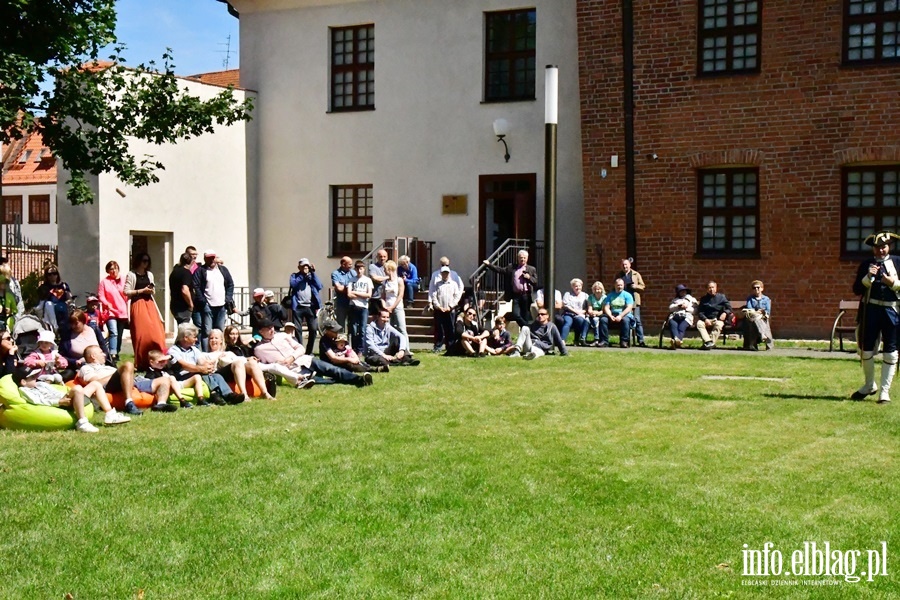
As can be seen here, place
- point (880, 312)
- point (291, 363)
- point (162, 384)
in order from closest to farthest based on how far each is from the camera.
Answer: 1. point (162, 384)
2. point (880, 312)
3. point (291, 363)

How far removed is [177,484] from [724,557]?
4.14 metres

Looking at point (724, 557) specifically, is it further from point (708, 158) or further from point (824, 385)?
point (708, 158)

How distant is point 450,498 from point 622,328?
536 inches

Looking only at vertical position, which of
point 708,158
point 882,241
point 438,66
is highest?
point 438,66

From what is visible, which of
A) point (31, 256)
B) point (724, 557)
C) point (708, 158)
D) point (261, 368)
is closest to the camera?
point (724, 557)

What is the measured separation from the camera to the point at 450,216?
26.6 m

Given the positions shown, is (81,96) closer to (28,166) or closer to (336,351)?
(336,351)

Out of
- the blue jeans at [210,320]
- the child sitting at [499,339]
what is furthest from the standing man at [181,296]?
the child sitting at [499,339]

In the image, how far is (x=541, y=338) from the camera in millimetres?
19469

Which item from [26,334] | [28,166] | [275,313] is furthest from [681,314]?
[28,166]

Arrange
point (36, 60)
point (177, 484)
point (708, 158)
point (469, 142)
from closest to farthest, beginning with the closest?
point (177, 484) < point (36, 60) < point (708, 158) < point (469, 142)

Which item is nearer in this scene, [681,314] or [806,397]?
[806,397]

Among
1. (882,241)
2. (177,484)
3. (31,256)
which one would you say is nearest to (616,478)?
(177,484)

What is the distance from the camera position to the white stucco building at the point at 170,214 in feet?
78.2
